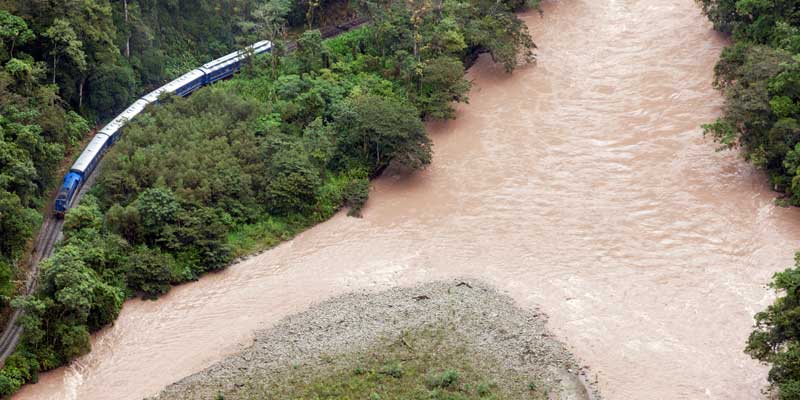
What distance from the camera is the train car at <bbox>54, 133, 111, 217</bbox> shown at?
37.0m

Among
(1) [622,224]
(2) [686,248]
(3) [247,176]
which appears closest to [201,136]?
(3) [247,176]

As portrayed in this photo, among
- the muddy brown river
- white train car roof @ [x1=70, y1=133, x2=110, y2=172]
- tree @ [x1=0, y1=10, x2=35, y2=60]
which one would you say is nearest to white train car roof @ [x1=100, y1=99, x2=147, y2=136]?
white train car roof @ [x1=70, y1=133, x2=110, y2=172]

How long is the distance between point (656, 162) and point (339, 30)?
18.9 m

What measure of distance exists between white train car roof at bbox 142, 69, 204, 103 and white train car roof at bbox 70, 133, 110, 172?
352cm

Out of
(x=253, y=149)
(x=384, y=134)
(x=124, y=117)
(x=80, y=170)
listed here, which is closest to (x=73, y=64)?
(x=124, y=117)

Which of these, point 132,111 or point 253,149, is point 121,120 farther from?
point 253,149

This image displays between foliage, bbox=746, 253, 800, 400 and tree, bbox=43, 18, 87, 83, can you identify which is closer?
foliage, bbox=746, 253, 800, 400

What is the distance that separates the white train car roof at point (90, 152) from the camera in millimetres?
38438

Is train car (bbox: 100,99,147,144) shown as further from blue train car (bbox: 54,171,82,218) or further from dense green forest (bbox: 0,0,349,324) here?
blue train car (bbox: 54,171,82,218)

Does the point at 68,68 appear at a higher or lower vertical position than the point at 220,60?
higher

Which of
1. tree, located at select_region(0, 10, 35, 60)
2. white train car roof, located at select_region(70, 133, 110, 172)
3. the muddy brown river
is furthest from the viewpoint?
tree, located at select_region(0, 10, 35, 60)

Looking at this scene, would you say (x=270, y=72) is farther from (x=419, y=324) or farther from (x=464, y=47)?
(x=419, y=324)

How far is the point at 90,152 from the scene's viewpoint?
39.3 meters

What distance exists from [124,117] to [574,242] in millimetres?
20618
